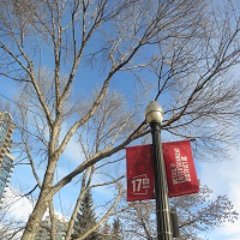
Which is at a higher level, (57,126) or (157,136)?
(57,126)

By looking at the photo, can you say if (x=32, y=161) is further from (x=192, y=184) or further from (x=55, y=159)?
(x=192, y=184)

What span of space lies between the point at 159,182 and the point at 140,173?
2.93 ft

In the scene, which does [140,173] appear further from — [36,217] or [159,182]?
[36,217]

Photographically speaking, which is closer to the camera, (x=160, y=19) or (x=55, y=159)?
(x=55, y=159)

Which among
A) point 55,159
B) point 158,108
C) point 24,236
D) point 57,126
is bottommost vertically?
point 24,236

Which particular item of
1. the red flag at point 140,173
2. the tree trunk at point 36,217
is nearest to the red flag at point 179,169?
the red flag at point 140,173

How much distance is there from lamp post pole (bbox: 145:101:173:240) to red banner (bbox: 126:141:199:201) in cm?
49

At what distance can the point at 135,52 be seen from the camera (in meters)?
9.16

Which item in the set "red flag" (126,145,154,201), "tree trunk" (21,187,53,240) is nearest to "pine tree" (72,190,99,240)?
"tree trunk" (21,187,53,240)

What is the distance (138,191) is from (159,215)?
103cm

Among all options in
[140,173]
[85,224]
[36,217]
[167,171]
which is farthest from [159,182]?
[85,224]

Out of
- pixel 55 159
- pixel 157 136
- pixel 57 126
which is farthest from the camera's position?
pixel 57 126

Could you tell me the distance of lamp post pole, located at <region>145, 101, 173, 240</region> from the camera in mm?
4238

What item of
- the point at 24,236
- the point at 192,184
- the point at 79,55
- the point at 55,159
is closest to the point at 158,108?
the point at 192,184
